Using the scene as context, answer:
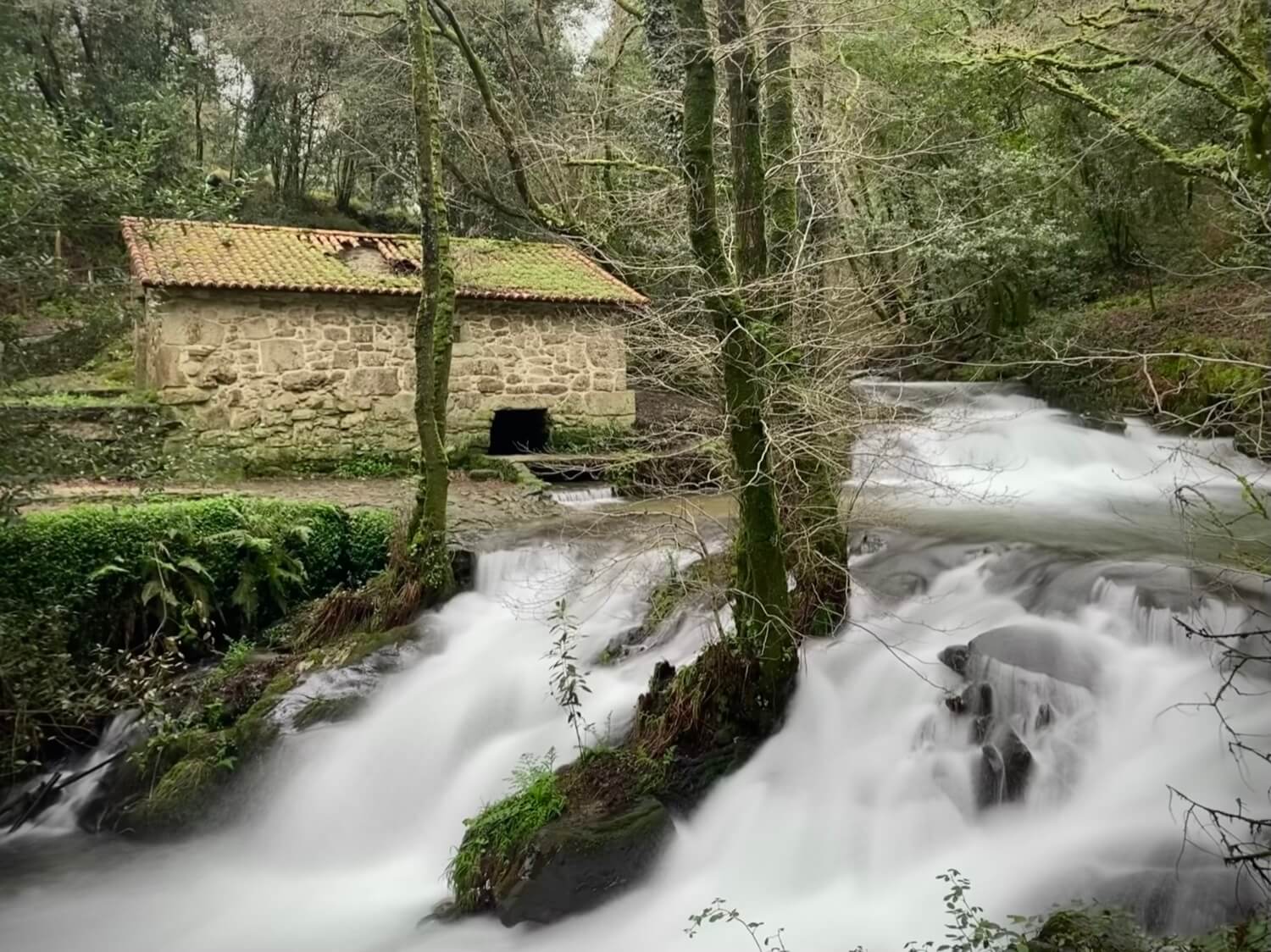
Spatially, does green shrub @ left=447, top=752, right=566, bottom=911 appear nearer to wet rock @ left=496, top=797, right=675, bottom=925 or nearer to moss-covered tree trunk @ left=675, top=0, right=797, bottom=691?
wet rock @ left=496, top=797, right=675, bottom=925

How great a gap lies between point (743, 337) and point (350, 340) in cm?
907

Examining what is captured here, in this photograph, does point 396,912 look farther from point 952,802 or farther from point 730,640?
point 952,802

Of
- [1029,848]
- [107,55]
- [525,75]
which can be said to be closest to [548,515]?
[1029,848]

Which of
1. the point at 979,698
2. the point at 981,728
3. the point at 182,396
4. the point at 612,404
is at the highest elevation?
the point at 182,396

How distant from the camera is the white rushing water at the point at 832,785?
5.03 m

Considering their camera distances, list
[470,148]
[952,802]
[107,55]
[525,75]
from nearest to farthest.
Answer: [952,802], [470,148], [525,75], [107,55]

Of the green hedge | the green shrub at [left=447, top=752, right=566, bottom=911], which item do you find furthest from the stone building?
the green shrub at [left=447, top=752, right=566, bottom=911]

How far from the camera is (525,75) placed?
732 inches

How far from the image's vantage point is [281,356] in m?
12.9

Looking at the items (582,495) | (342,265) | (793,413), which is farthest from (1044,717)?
(342,265)

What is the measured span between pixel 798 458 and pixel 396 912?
3541mm

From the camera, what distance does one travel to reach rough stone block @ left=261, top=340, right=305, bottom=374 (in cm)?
1280

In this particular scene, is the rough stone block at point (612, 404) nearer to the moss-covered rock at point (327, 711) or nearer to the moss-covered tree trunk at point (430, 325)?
the moss-covered tree trunk at point (430, 325)

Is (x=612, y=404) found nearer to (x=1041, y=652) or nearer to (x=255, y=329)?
(x=255, y=329)
